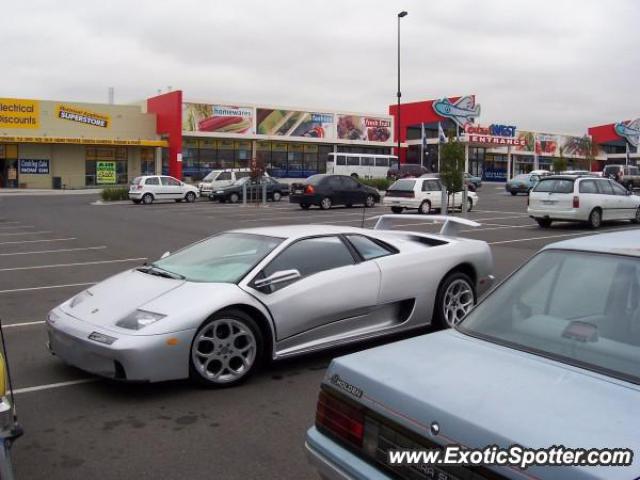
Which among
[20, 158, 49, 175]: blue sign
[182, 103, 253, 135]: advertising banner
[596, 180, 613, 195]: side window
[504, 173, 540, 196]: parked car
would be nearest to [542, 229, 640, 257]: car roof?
[596, 180, 613, 195]: side window

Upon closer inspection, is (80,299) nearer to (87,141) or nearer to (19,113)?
(19,113)

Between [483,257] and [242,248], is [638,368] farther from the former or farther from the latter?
[483,257]

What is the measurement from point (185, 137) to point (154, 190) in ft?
46.9

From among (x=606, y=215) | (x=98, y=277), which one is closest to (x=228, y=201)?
(x=606, y=215)

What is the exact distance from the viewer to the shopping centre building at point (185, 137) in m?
46.1

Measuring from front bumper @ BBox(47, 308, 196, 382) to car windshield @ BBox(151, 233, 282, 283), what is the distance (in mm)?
776

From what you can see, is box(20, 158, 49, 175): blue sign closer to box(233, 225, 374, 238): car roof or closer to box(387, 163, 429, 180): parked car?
box(387, 163, 429, 180): parked car

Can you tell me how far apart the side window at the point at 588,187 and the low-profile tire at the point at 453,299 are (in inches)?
516

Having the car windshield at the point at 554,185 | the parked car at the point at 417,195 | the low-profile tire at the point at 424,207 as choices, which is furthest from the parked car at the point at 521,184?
the car windshield at the point at 554,185

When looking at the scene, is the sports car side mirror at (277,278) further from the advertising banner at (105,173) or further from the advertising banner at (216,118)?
the advertising banner at (105,173)

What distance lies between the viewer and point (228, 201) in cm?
3519

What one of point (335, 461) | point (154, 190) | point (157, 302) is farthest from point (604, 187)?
point (154, 190)

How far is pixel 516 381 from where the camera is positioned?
254 centimetres

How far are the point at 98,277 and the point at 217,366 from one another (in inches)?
256
